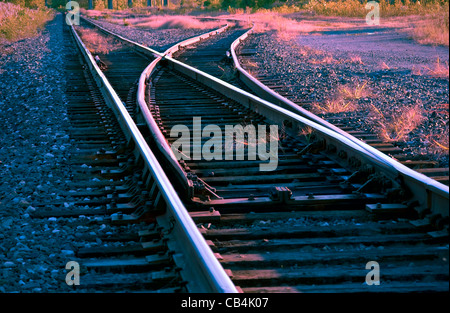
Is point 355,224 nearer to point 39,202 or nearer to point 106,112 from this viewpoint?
point 39,202

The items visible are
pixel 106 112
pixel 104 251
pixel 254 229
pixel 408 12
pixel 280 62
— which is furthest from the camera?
pixel 408 12

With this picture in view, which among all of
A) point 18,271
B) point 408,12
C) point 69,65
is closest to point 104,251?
point 18,271

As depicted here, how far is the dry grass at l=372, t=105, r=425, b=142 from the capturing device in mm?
6938

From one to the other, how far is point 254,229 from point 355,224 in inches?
28.2

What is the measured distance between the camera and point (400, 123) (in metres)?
7.39

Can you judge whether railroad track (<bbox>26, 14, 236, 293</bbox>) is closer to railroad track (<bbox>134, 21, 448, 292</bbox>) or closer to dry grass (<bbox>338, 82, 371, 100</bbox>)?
railroad track (<bbox>134, 21, 448, 292</bbox>)

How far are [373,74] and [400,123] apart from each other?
4.81m

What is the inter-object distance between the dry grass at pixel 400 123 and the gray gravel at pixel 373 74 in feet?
0.26

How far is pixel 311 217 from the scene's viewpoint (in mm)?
4535
